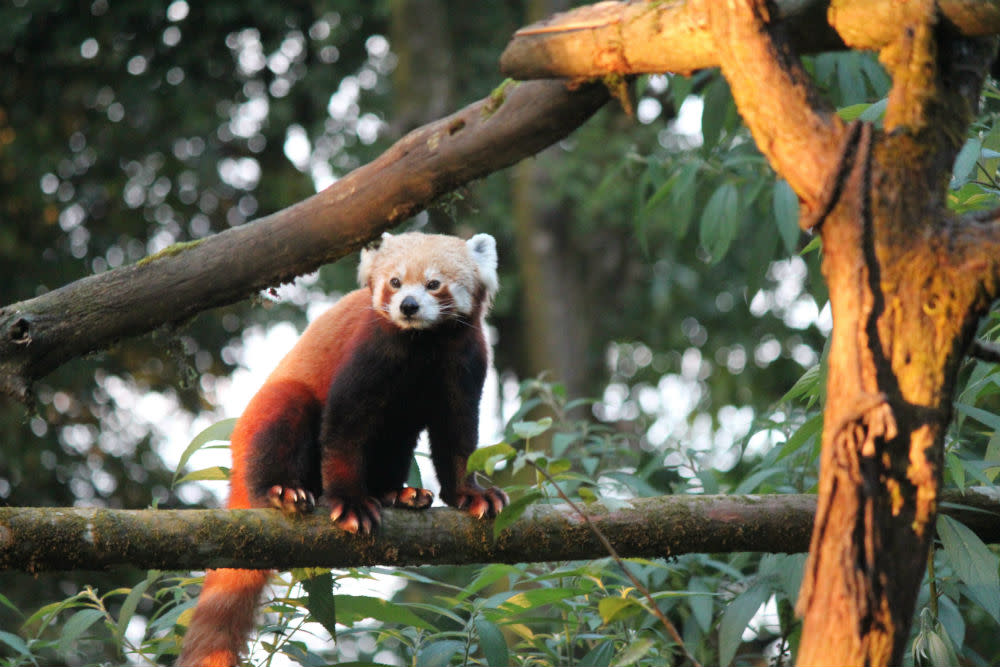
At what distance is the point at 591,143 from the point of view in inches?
410

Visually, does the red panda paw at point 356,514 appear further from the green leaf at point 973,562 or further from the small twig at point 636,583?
the green leaf at point 973,562

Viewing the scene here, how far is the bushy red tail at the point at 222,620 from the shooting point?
10.6 feet

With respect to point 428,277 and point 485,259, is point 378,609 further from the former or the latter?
point 485,259

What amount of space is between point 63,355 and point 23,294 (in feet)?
21.9

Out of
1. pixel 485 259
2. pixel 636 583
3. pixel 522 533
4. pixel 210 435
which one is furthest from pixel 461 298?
pixel 636 583

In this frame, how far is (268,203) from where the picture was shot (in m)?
10.5

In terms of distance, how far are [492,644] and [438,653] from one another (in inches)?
7.1

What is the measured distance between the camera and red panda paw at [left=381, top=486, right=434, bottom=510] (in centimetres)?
361

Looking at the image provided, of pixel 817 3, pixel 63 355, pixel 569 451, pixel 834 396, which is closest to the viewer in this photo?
pixel 834 396

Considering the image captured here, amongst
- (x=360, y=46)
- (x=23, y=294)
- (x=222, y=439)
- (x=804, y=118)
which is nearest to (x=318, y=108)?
(x=360, y=46)

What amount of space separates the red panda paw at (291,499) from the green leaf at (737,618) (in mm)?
1395

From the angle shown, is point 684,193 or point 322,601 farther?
point 684,193

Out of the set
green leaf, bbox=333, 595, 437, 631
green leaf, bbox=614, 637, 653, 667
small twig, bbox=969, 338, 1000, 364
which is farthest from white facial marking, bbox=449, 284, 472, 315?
small twig, bbox=969, 338, 1000, 364

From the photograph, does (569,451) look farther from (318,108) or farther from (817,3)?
(318,108)
